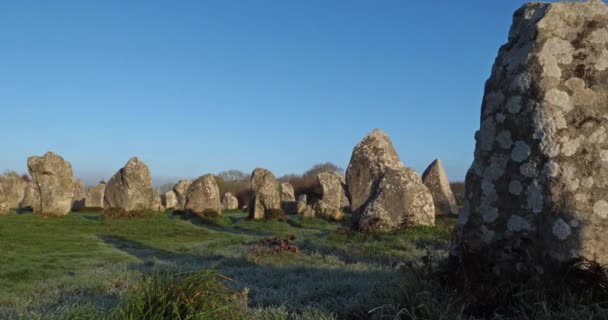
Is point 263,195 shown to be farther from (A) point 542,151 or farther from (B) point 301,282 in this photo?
(A) point 542,151

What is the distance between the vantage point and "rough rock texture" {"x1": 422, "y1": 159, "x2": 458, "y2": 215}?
25812 millimetres

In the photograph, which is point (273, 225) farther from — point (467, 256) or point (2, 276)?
point (467, 256)

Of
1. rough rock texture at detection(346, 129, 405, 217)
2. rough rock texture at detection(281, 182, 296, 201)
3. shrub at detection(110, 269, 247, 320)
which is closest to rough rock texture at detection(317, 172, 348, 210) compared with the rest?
rough rock texture at detection(281, 182, 296, 201)

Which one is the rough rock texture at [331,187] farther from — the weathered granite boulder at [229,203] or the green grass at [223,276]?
the green grass at [223,276]

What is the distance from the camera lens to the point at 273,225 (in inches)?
953

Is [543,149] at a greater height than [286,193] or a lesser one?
lesser

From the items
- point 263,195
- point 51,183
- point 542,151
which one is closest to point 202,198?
point 263,195

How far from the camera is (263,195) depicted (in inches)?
1102

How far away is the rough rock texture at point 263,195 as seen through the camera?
2781cm

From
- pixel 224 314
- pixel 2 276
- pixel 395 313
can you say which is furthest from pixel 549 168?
pixel 2 276

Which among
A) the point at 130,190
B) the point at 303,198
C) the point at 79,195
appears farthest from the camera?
the point at 79,195

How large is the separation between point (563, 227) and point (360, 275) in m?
3.37

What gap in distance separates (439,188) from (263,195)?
8257 millimetres

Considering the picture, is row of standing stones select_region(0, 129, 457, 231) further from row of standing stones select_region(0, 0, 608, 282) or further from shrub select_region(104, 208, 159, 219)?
row of standing stones select_region(0, 0, 608, 282)
